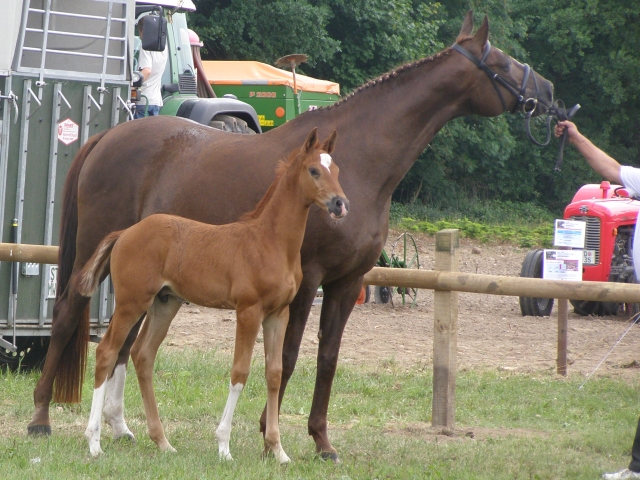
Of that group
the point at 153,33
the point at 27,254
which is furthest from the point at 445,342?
the point at 153,33

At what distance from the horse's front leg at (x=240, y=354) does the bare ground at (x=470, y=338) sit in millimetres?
3630

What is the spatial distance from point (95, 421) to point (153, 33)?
14.2 ft

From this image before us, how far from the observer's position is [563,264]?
6691 millimetres

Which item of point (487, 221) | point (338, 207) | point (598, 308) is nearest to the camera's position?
point (338, 207)

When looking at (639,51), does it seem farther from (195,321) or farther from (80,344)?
(80,344)

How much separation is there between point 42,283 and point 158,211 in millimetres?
2387

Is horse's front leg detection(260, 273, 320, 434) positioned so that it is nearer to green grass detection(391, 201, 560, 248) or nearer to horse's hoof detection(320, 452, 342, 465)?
horse's hoof detection(320, 452, 342, 465)

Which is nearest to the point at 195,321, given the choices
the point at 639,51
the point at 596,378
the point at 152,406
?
the point at 596,378

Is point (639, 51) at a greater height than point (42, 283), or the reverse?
point (639, 51)

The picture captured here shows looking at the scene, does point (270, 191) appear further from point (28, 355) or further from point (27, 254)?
point (28, 355)

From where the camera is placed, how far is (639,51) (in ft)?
94.2

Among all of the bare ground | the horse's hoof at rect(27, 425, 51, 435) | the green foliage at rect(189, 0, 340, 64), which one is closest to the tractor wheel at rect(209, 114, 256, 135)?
the bare ground

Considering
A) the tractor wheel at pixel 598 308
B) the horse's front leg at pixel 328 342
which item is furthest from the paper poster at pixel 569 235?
the tractor wheel at pixel 598 308

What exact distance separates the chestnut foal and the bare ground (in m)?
3.67
